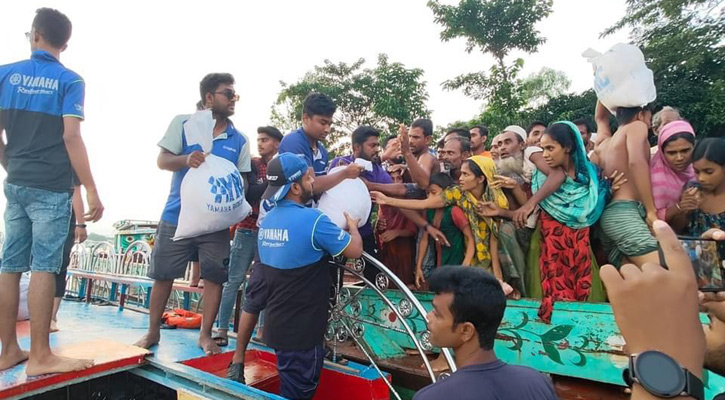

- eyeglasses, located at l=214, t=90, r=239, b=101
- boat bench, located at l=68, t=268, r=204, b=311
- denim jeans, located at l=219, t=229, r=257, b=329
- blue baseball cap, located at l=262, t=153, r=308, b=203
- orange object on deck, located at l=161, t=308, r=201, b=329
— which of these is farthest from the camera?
boat bench, located at l=68, t=268, r=204, b=311

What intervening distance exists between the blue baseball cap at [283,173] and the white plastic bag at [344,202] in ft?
1.38

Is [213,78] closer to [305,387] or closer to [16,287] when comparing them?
[16,287]

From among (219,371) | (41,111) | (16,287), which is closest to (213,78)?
(41,111)

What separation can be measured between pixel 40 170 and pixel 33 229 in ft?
1.12

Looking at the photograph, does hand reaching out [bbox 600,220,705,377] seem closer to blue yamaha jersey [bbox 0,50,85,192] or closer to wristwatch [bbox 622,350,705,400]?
wristwatch [bbox 622,350,705,400]

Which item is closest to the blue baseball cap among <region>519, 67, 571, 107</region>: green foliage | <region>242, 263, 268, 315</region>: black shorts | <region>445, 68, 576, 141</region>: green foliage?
<region>242, 263, 268, 315</region>: black shorts

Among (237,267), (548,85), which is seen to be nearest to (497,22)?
(548,85)

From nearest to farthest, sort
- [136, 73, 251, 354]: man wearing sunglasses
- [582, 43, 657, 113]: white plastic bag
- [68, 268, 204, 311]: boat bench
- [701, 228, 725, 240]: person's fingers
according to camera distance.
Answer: [701, 228, 725, 240]: person's fingers < [582, 43, 657, 113]: white plastic bag < [136, 73, 251, 354]: man wearing sunglasses < [68, 268, 204, 311]: boat bench

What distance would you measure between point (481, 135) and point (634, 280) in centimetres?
394

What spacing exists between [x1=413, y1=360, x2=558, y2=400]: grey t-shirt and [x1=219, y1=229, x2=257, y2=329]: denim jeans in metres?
2.64

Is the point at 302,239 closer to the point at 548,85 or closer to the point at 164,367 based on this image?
the point at 164,367

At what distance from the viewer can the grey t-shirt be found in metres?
1.32

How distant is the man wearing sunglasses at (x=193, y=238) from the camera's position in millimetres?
3094

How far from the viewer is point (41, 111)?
2457 mm
